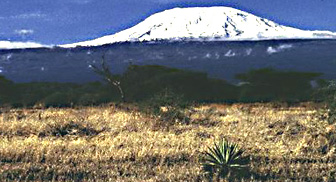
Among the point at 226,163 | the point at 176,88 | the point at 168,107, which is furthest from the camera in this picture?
the point at 176,88

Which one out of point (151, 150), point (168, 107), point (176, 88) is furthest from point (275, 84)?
point (151, 150)

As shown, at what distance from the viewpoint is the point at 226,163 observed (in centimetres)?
1416

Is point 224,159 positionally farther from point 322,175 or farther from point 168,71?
point 168,71

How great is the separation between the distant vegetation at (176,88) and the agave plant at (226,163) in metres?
38.7

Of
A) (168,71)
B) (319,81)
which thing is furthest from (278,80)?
(168,71)

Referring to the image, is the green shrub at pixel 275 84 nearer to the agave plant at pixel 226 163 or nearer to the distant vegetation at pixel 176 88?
the distant vegetation at pixel 176 88

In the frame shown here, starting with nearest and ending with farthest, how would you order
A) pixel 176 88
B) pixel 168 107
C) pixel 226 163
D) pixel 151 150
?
pixel 226 163
pixel 151 150
pixel 168 107
pixel 176 88

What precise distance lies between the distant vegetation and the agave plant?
127 ft

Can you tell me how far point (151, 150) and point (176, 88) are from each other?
65.7 metres

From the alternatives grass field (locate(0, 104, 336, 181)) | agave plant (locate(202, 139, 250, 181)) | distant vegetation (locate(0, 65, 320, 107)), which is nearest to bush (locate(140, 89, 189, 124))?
grass field (locate(0, 104, 336, 181))

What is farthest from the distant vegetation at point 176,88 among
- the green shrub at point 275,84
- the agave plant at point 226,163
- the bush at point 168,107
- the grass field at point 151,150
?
the agave plant at point 226,163

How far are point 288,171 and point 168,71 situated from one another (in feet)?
273

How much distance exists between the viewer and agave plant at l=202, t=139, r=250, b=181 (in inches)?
539

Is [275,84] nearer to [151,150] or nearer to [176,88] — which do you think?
[176,88]
